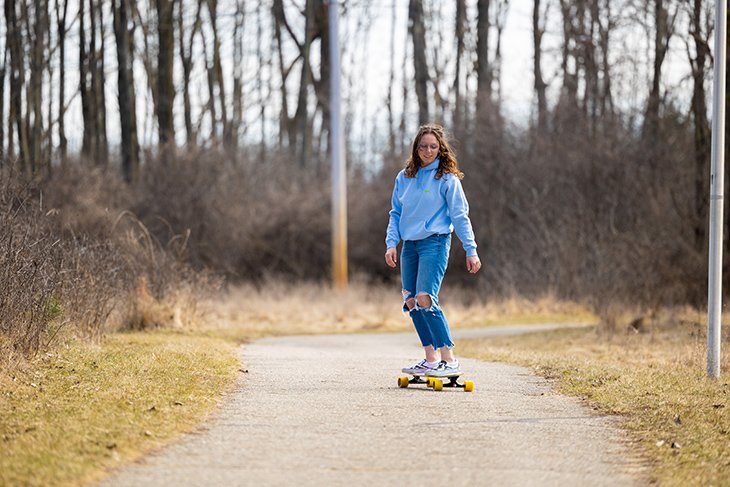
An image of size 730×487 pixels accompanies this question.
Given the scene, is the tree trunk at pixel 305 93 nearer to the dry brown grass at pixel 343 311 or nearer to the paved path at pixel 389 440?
the dry brown grass at pixel 343 311

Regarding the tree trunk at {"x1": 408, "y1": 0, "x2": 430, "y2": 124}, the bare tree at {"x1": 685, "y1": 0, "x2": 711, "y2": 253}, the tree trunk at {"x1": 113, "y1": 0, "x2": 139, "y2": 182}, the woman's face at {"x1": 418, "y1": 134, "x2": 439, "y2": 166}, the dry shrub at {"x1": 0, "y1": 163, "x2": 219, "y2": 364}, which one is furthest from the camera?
the tree trunk at {"x1": 408, "y1": 0, "x2": 430, "y2": 124}

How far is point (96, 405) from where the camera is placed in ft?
26.4

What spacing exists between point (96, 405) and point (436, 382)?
2.68 m

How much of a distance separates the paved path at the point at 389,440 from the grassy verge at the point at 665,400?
8.3 inches

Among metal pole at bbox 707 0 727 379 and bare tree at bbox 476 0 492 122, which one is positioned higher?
bare tree at bbox 476 0 492 122

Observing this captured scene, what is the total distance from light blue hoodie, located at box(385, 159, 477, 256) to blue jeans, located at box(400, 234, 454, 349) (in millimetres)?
90

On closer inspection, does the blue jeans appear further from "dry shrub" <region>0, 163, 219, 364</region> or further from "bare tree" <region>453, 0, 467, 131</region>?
"bare tree" <region>453, 0, 467, 131</region>

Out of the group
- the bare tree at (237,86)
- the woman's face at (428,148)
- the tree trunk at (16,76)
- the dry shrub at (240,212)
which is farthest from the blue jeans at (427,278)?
the bare tree at (237,86)

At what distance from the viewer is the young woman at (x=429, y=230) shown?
9.14 m

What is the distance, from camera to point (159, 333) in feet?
52.6

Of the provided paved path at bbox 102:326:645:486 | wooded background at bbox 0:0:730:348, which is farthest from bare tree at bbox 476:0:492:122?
paved path at bbox 102:326:645:486

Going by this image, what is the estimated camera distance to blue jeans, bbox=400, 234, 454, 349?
9125 millimetres

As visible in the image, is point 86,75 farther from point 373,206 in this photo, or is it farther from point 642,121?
point 642,121

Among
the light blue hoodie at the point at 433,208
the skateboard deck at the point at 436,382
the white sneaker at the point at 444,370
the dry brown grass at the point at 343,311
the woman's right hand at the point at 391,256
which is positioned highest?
the light blue hoodie at the point at 433,208
